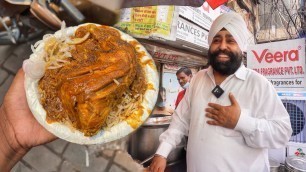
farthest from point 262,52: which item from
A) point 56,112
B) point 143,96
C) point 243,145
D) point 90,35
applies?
point 56,112

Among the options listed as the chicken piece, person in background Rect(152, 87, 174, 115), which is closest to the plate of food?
the chicken piece

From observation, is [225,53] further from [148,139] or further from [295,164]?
[295,164]

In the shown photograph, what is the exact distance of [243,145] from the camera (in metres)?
1.68

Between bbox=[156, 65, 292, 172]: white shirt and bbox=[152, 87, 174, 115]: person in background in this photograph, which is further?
bbox=[152, 87, 174, 115]: person in background

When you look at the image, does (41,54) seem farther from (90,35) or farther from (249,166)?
(249,166)

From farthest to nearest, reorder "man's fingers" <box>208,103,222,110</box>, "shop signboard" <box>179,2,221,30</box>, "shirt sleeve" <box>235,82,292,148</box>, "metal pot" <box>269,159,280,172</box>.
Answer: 1. "metal pot" <box>269,159,280,172</box>
2. "shop signboard" <box>179,2,221,30</box>
3. "man's fingers" <box>208,103,222,110</box>
4. "shirt sleeve" <box>235,82,292,148</box>

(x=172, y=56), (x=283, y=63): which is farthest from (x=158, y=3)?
(x=283, y=63)

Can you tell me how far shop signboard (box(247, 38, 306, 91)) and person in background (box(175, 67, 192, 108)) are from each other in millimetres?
798

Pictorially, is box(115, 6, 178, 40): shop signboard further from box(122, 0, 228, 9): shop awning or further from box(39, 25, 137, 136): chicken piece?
box(39, 25, 137, 136): chicken piece

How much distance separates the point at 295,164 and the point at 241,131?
111 cm

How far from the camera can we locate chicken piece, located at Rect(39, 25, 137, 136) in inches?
39.9

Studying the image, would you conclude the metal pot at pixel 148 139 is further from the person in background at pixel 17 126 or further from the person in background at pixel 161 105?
the person in background at pixel 17 126

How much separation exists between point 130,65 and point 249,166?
1.23m

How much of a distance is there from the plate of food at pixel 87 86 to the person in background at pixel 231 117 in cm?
73
